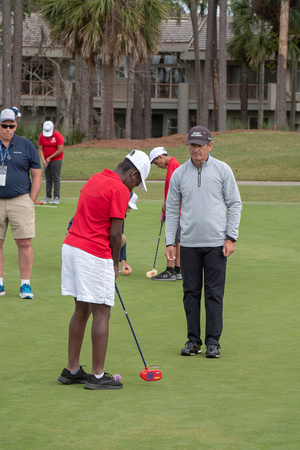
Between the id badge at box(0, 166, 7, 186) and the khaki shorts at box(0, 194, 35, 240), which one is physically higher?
the id badge at box(0, 166, 7, 186)

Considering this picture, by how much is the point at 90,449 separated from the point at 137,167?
2.17 meters

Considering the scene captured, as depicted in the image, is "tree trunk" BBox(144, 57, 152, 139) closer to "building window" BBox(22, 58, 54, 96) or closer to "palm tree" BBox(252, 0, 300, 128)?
"building window" BBox(22, 58, 54, 96)

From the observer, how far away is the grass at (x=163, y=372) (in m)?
5.18

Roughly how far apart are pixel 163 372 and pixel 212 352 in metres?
0.74

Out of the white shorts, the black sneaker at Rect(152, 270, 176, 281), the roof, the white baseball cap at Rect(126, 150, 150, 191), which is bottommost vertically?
the black sneaker at Rect(152, 270, 176, 281)

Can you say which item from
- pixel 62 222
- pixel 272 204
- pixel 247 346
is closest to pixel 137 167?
pixel 247 346

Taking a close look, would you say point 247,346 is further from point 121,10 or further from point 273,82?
point 273,82

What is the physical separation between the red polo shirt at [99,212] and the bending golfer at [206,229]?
1579mm

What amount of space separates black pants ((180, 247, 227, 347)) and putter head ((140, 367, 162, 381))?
1.30 m

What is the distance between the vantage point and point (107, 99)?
40438 mm

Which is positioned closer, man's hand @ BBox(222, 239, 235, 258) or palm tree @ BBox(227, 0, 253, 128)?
man's hand @ BBox(222, 239, 235, 258)

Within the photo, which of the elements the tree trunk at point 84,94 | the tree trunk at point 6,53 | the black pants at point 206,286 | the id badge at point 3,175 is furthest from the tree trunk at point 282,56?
the black pants at point 206,286

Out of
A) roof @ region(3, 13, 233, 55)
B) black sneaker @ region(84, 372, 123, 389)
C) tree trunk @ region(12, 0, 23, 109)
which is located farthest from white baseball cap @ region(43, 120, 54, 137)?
roof @ region(3, 13, 233, 55)

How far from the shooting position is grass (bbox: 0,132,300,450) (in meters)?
5.18
